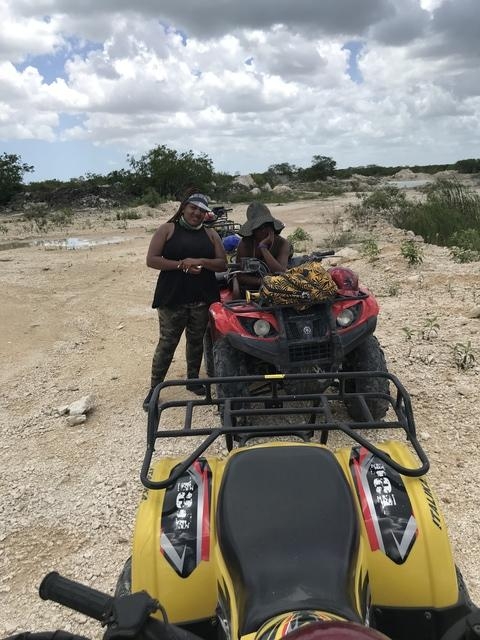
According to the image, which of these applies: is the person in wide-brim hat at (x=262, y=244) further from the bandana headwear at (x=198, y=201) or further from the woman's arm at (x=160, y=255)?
the woman's arm at (x=160, y=255)

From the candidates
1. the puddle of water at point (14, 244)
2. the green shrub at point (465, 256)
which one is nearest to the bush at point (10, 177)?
the puddle of water at point (14, 244)

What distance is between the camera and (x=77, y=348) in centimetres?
665

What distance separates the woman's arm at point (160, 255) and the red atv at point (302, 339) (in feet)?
1.72

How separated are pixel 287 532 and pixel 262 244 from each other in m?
3.53

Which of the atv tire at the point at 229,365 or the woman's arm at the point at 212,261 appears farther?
the woman's arm at the point at 212,261

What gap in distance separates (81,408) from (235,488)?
10.9 feet

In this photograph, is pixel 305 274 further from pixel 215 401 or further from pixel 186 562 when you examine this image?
pixel 186 562

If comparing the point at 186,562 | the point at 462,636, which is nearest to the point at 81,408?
the point at 186,562

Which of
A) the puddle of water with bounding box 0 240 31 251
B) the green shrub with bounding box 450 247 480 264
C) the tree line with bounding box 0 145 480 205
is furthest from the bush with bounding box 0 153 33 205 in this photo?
the green shrub with bounding box 450 247 480 264

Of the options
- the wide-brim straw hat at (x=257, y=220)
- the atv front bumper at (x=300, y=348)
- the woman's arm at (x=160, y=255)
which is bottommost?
the atv front bumper at (x=300, y=348)

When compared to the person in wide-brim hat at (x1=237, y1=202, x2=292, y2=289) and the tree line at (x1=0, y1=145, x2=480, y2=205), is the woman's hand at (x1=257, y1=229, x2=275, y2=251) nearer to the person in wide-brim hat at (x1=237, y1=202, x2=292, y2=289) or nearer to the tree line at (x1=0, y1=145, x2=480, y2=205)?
the person in wide-brim hat at (x1=237, y1=202, x2=292, y2=289)

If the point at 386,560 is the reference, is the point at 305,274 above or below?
above

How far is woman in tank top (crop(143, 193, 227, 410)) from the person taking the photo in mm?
4324

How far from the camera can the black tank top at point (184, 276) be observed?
438 cm
